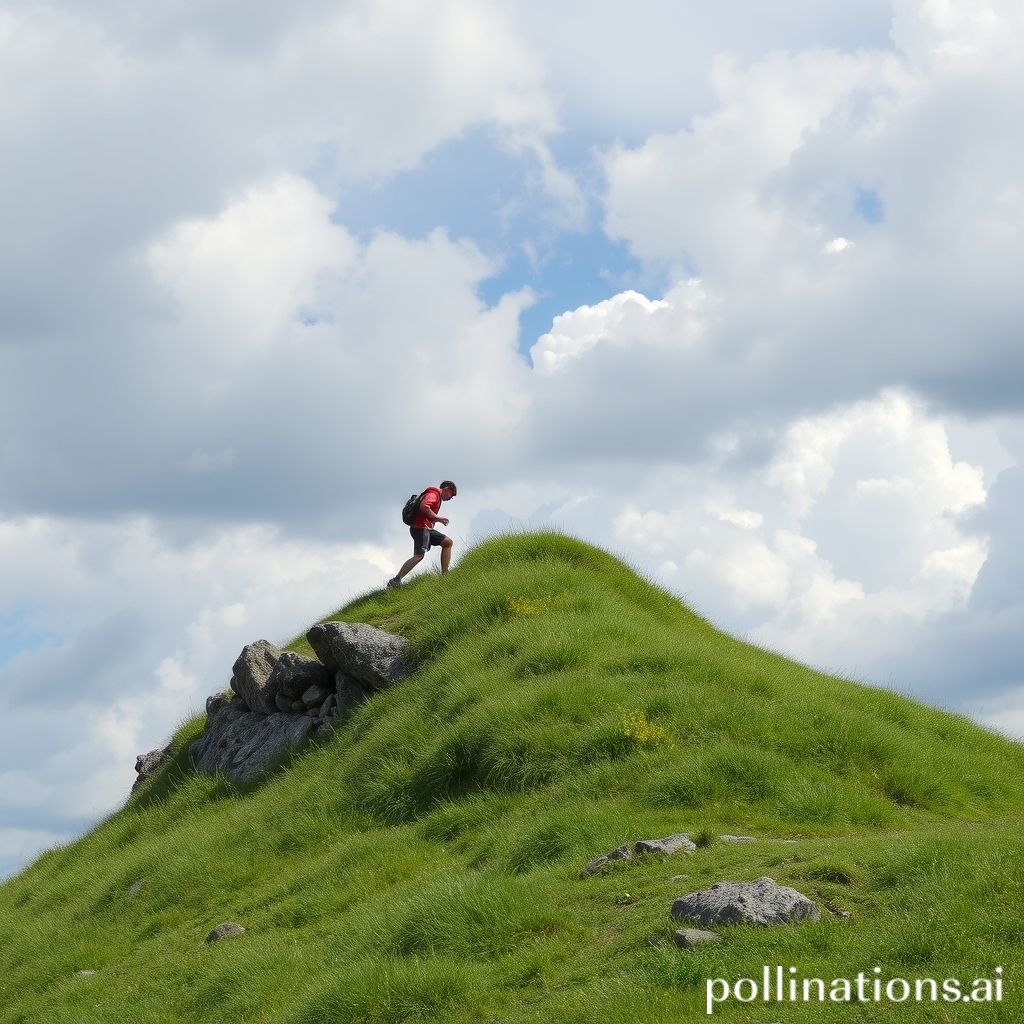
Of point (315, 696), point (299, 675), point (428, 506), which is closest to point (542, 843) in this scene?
point (315, 696)

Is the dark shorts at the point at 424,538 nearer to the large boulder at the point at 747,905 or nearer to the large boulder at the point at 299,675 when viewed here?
the large boulder at the point at 299,675

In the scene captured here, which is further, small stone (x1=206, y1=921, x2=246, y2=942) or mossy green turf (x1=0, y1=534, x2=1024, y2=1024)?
small stone (x1=206, y1=921, x2=246, y2=942)

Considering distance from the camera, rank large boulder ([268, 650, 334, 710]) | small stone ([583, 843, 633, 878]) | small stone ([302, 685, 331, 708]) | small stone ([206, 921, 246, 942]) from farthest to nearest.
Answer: large boulder ([268, 650, 334, 710])
small stone ([302, 685, 331, 708])
small stone ([206, 921, 246, 942])
small stone ([583, 843, 633, 878])

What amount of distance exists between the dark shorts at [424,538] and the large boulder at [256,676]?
14.0 feet

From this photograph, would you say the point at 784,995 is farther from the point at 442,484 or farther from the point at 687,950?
the point at 442,484

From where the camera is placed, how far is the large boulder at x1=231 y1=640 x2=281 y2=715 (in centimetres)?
2686

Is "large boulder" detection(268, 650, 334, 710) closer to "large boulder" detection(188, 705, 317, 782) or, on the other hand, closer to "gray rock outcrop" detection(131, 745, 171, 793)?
"large boulder" detection(188, 705, 317, 782)

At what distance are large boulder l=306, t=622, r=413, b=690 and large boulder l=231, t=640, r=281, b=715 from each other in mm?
2063

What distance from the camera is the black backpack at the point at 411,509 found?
93.6 ft

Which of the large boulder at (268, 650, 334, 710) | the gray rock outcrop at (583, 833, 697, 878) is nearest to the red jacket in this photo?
the large boulder at (268, 650, 334, 710)

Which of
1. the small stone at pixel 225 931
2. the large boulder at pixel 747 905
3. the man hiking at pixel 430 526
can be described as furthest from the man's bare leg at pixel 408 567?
the large boulder at pixel 747 905

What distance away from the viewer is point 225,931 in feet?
54.4

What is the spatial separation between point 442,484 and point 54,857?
13.9 metres

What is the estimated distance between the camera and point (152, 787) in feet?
94.3
